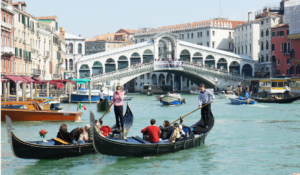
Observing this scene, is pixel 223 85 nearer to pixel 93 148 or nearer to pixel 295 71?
pixel 295 71

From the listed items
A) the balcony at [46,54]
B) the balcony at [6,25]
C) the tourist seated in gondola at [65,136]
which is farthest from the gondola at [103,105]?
the balcony at [46,54]

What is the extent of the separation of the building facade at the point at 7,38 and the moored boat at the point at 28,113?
8882mm

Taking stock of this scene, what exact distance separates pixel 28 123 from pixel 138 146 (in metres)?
7.61

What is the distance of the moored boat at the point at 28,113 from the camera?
1695 centimetres

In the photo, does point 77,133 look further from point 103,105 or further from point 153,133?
point 103,105

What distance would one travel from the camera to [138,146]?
10.4 meters

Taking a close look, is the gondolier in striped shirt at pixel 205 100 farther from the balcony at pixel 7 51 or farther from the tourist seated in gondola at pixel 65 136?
the balcony at pixel 7 51

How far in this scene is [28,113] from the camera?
17.0 meters

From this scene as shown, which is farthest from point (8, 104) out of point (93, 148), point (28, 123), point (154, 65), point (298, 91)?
point (154, 65)

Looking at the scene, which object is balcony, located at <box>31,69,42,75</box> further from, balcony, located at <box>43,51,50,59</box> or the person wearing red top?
the person wearing red top

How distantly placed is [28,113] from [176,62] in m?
28.9

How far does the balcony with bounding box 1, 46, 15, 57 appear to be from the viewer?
25.4 metres

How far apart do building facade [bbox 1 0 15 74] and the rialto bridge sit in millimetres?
16654

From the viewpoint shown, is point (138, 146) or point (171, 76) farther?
point (171, 76)
